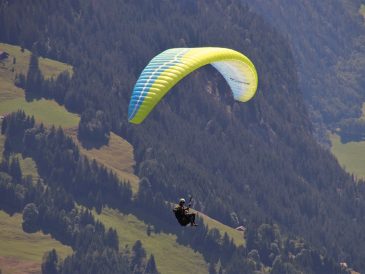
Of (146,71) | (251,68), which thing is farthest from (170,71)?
(251,68)

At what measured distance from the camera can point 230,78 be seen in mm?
151750

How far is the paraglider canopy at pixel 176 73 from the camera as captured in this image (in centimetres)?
12938

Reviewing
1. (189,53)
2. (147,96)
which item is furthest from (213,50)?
(147,96)

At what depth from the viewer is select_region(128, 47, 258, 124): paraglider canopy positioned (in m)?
129

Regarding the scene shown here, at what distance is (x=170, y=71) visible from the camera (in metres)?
134

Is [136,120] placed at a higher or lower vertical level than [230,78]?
lower

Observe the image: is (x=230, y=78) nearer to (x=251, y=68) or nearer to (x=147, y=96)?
(x=251, y=68)

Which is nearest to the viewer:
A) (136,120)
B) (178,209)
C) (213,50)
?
(178,209)

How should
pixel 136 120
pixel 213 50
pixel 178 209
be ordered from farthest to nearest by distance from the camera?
pixel 213 50, pixel 136 120, pixel 178 209

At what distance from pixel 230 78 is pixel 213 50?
1386 centimetres

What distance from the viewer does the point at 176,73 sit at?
13312 centimetres

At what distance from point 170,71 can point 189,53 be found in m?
6.52

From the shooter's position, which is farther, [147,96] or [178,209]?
[147,96]

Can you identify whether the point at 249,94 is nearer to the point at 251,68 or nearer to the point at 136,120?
the point at 251,68
